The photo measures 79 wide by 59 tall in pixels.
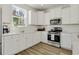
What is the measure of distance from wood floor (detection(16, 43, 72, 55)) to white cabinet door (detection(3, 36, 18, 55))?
0.14 meters

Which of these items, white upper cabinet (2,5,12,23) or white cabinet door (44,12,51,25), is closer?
white upper cabinet (2,5,12,23)

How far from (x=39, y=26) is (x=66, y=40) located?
1.59 ft

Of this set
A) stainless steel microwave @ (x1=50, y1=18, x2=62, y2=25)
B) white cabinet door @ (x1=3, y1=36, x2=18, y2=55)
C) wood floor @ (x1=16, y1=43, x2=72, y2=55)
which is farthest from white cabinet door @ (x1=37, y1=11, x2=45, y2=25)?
white cabinet door @ (x1=3, y1=36, x2=18, y2=55)

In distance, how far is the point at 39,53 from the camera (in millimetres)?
1263

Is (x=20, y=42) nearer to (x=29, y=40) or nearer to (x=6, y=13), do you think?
(x=29, y=40)

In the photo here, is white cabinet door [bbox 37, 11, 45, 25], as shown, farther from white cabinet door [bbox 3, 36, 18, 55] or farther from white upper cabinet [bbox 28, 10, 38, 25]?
white cabinet door [bbox 3, 36, 18, 55]

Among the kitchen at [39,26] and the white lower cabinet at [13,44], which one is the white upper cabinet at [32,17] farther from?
the white lower cabinet at [13,44]

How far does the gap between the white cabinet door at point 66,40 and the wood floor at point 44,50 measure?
0.07 m

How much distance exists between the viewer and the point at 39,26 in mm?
1365

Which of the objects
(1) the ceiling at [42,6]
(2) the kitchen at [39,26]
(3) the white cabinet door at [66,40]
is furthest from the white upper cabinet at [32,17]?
(3) the white cabinet door at [66,40]

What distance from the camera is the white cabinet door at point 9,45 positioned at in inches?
47.8

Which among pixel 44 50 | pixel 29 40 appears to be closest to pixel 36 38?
pixel 29 40

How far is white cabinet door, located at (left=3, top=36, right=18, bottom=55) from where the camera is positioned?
3.98 feet
